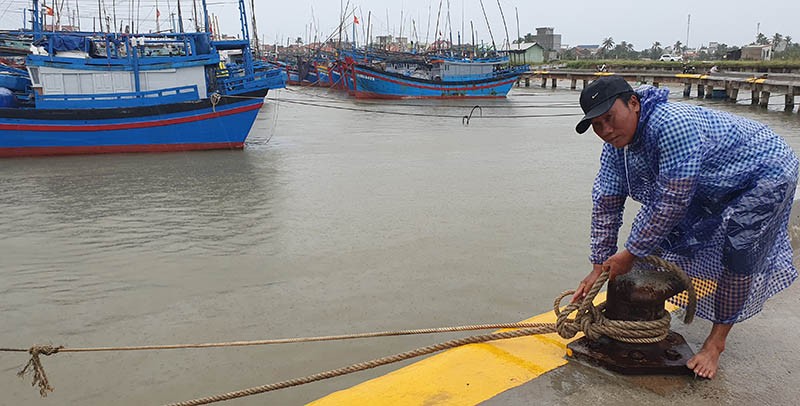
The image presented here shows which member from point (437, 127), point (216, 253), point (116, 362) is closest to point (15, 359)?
point (116, 362)

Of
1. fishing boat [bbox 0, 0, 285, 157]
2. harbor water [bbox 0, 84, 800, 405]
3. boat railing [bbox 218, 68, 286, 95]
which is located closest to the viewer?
harbor water [bbox 0, 84, 800, 405]

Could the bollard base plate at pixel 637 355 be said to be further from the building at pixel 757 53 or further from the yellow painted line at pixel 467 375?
the building at pixel 757 53

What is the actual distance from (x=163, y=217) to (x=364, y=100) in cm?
2738

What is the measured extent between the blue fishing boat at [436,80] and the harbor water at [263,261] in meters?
22.9

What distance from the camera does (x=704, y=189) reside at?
2.19 metres

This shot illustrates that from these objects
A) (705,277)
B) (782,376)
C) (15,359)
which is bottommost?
(15,359)

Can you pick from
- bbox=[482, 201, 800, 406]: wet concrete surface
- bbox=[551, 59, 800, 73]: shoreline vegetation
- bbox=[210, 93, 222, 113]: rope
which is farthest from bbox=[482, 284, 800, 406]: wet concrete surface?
bbox=[551, 59, 800, 73]: shoreline vegetation

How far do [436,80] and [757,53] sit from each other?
4171cm

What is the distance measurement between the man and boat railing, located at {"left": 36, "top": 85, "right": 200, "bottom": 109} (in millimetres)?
14612

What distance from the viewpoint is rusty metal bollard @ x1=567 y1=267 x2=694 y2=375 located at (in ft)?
7.62

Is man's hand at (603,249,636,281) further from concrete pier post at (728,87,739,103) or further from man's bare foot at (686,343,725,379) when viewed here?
concrete pier post at (728,87,739,103)

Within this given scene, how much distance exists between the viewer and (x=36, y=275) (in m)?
6.04

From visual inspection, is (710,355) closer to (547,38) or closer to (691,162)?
(691,162)

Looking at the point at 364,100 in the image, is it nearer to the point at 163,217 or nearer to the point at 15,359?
the point at 163,217
